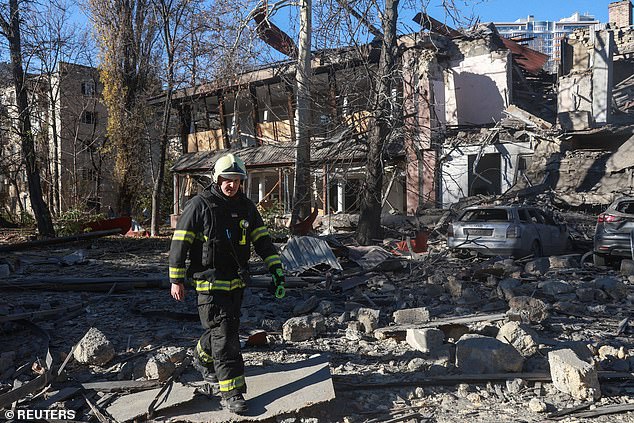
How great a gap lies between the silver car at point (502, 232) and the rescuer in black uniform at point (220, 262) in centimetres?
873

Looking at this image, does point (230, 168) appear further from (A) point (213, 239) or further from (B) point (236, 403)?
(B) point (236, 403)

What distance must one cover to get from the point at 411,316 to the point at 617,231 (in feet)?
21.3

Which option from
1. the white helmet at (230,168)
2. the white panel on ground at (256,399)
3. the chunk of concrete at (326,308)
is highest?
the white helmet at (230,168)

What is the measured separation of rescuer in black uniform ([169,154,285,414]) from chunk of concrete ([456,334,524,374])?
201 centimetres

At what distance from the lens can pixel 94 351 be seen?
530 centimetres

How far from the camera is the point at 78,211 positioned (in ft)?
70.3

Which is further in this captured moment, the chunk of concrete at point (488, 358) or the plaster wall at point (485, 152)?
the plaster wall at point (485, 152)

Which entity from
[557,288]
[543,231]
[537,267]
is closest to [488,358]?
[557,288]

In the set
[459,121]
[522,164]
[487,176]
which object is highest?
[459,121]

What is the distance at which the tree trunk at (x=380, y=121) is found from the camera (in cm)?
1380

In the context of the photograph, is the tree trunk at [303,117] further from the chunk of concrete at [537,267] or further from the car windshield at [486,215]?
the chunk of concrete at [537,267]

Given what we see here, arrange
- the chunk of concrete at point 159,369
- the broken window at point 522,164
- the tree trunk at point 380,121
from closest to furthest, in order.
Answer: the chunk of concrete at point 159,369 < the tree trunk at point 380,121 < the broken window at point 522,164

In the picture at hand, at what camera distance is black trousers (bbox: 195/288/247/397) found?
13.8 ft

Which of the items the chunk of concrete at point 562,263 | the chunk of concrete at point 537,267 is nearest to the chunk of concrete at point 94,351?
the chunk of concrete at point 537,267
